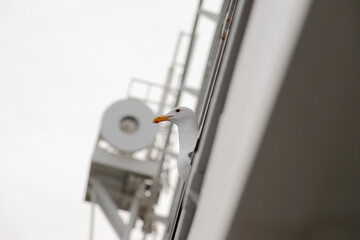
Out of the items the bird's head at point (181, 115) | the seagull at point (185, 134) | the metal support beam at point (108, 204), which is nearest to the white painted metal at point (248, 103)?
the seagull at point (185, 134)

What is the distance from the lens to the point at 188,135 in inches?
158

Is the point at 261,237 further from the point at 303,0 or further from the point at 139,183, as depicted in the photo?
the point at 139,183

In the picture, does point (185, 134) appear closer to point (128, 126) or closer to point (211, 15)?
point (211, 15)

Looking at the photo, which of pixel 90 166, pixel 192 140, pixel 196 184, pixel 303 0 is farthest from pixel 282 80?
pixel 90 166

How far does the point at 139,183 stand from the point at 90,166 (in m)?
1.13

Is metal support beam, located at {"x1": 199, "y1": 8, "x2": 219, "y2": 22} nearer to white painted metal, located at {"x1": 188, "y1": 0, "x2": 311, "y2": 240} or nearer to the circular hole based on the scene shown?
the circular hole

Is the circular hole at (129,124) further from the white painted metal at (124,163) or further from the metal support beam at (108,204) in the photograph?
the metal support beam at (108,204)

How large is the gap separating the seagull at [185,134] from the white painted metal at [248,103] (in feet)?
5.09

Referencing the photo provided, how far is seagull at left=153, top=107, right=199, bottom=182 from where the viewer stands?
145 inches

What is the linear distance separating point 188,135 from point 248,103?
2.35 metres

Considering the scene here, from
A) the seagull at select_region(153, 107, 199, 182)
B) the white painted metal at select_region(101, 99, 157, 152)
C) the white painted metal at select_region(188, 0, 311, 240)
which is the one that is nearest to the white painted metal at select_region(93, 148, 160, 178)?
the white painted metal at select_region(101, 99, 157, 152)

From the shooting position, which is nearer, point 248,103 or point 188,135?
point 248,103

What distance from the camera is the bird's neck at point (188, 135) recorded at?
384cm

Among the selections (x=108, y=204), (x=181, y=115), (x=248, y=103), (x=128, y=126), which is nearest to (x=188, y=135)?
(x=181, y=115)
